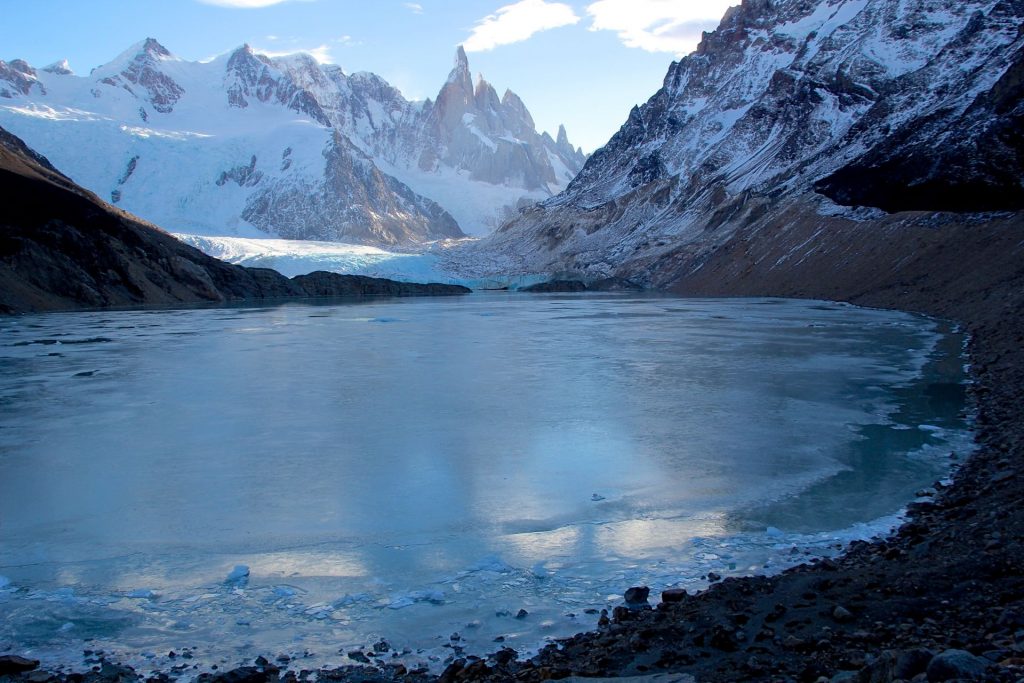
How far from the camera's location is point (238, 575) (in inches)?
297

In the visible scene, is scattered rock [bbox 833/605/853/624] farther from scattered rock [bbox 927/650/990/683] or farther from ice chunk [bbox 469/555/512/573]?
ice chunk [bbox 469/555/512/573]

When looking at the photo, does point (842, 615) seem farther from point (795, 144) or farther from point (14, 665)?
point (795, 144)

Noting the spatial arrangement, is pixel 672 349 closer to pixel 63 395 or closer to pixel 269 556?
pixel 63 395

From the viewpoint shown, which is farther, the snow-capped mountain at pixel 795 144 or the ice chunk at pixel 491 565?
the snow-capped mountain at pixel 795 144

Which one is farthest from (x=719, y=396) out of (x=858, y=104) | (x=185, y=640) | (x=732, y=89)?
(x=732, y=89)

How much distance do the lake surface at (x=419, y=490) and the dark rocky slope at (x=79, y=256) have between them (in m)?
42.5

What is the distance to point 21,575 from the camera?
7.60 m

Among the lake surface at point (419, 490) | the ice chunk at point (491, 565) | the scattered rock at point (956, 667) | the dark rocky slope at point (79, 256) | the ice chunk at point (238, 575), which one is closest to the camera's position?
the scattered rock at point (956, 667)

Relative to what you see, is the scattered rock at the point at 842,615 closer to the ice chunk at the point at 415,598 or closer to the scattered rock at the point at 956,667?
the scattered rock at the point at 956,667

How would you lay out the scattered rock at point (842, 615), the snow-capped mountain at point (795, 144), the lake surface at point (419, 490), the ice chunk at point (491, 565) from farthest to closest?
1. the snow-capped mountain at point (795, 144)
2. the ice chunk at point (491, 565)
3. the lake surface at point (419, 490)
4. the scattered rock at point (842, 615)

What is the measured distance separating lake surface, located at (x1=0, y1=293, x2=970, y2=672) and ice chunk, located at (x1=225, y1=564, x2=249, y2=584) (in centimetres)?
5

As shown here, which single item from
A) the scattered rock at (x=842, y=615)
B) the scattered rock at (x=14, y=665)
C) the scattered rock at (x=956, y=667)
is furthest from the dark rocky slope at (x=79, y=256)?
the scattered rock at (x=956, y=667)

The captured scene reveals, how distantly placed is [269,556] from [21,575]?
7.25 ft

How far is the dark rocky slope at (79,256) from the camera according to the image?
58.6 m
